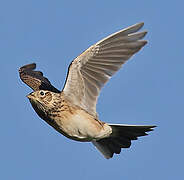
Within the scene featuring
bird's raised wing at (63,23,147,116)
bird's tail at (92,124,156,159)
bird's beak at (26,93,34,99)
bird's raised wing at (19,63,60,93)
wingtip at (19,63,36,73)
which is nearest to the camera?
bird's beak at (26,93,34,99)

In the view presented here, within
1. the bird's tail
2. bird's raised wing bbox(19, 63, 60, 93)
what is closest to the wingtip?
bird's raised wing bbox(19, 63, 60, 93)

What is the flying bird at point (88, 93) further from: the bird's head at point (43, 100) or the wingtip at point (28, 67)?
the wingtip at point (28, 67)

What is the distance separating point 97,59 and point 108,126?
1083 mm

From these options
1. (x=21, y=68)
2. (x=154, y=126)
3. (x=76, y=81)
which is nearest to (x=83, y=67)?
(x=76, y=81)

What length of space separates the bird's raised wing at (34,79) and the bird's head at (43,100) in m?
1.18

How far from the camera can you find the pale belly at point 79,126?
898 centimetres

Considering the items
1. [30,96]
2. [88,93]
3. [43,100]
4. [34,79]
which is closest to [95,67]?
[88,93]

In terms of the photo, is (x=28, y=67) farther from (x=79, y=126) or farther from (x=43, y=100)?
(x=79, y=126)

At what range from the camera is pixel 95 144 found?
10398mm

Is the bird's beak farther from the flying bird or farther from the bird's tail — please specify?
the bird's tail

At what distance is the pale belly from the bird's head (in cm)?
21

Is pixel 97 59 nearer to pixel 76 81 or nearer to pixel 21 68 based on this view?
pixel 76 81

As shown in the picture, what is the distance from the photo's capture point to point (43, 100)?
9.02 meters

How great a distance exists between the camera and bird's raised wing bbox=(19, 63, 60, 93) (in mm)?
10795
